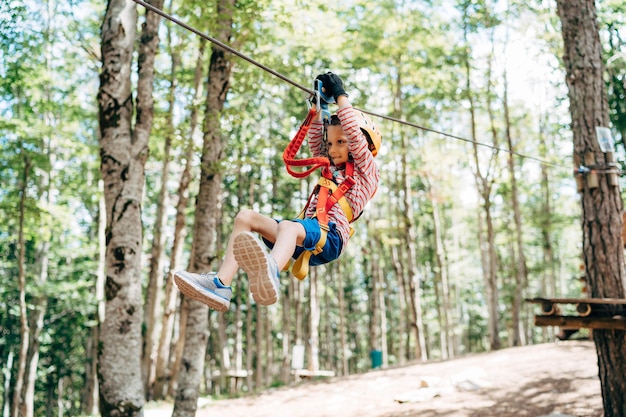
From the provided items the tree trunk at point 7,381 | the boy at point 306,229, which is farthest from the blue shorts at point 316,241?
the tree trunk at point 7,381

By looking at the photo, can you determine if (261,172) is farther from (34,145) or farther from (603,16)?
(603,16)

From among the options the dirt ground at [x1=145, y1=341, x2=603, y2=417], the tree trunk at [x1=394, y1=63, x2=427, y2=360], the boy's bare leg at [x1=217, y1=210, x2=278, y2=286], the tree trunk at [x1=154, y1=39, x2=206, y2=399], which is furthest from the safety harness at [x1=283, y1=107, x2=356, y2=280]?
the tree trunk at [x1=394, y1=63, x2=427, y2=360]

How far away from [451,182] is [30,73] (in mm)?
11483

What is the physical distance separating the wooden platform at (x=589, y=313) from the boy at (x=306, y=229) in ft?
9.59

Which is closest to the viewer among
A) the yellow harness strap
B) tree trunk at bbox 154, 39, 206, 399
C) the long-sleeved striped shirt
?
the yellow harness strap

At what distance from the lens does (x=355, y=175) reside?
3211 mm

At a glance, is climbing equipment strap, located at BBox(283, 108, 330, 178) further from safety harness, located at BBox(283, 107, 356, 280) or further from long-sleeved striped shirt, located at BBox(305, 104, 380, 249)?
long-sleeved striped shirt, located at BBox(305, 104, 380, 249)

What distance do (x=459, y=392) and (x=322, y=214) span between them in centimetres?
705

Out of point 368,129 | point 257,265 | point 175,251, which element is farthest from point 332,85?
point 175,251

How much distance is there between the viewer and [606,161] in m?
5.60

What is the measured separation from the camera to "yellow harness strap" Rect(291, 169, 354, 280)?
296 cm

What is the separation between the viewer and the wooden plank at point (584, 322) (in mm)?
5027

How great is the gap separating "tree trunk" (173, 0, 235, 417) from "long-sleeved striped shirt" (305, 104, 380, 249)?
11.1 feet

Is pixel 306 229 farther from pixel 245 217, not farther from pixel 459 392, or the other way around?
pixel 459 392
